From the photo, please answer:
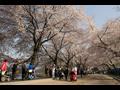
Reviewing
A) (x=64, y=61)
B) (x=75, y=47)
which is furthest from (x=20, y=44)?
(x=64, y=61)

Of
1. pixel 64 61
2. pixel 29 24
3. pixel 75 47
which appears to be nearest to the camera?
pixel 29 24

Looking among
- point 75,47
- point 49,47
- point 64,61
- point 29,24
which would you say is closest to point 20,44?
point 29,24

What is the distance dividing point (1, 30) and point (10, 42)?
7.34 ft

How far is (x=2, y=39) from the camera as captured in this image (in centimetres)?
3278

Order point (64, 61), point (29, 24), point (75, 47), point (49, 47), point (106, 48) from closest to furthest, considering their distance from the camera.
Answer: point (29, 24) < point (106, 48) < point (49, 47) < point (75, 47) < point (64, 61)

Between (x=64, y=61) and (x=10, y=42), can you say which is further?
(x=64, y=61)

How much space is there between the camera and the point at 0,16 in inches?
1224

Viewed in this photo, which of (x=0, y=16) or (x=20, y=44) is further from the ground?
(x=0, y=16)
